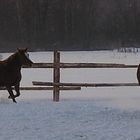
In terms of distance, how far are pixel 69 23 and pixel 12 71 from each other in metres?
60.1

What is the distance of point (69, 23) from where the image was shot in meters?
73.0

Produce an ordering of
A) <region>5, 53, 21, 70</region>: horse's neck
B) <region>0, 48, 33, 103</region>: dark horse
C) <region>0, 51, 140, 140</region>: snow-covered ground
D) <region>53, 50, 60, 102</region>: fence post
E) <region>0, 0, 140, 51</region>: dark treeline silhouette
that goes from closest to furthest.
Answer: <region>0, 51, 140, 140</region>: snow-covered ground < <region>0, 48, 33, 103</region>: dark horse < <region>5, 53, 21, 70</region>: horse's neck < <region>53, 50, 60, 102</region>: fence post < <region>0, 0, 140, 51</region>: dark treeline silhouette

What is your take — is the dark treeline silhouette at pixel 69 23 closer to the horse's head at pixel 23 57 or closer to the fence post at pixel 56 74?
the fence post at pixel 56 74

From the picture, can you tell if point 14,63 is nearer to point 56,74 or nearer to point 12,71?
point 12,71

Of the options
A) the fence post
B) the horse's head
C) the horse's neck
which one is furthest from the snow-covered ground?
the horse's head

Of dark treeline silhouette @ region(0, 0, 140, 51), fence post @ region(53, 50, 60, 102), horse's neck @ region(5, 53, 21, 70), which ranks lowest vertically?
dark treeline silhouette @ region(0, 0, 140, 51)

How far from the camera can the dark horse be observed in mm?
13211

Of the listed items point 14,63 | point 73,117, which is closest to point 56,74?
point 14,63

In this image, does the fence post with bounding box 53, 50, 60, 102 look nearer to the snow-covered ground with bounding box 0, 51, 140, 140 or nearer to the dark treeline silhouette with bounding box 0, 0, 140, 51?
the snow-covered ground with bounding box 0, 51, 140, 140

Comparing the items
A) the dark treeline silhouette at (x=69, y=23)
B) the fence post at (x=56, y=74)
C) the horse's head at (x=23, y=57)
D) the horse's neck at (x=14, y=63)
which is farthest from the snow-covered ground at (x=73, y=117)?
the dark treeline silhouette at (x=69, y=23)

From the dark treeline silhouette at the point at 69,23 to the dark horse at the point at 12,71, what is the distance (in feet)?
172

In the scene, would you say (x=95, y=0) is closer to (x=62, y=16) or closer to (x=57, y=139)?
(x=62, y=16)

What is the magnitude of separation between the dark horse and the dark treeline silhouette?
5230 cm

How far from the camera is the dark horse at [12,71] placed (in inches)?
520
